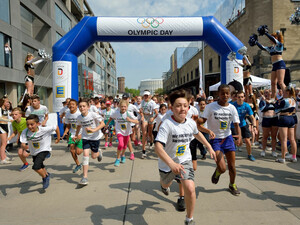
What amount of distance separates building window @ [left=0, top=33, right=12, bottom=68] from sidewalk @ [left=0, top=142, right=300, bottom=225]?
13913mm

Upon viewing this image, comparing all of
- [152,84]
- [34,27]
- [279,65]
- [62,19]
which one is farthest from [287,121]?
[152,84]

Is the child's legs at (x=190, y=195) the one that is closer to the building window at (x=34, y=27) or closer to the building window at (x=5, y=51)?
the building window at (x=5, y=51)

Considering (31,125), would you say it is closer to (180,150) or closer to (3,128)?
(180,150)

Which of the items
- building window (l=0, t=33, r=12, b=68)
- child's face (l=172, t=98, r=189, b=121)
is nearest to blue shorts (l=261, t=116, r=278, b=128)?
child's face (l=172, t=98, r=189, b=121)

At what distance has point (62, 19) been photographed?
1101 inches

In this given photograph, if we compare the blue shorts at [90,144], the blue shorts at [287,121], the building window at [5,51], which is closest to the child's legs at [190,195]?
the blue shorts at [90,144]

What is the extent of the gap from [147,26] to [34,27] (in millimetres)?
17705

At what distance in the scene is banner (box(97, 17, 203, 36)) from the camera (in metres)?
9.57

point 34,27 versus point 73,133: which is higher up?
point 34,27

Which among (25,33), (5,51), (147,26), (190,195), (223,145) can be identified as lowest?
(190,195)

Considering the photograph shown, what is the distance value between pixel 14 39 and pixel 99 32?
11.7 metres

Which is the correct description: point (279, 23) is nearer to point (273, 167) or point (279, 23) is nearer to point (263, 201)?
point (273, 167)

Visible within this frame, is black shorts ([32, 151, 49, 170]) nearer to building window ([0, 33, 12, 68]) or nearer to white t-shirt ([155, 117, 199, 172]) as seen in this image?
white t-shirt ([155, 117, 199, 172])

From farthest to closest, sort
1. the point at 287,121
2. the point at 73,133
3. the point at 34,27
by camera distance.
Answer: the point at 34,27
the point at 287,121
the point at 73,133
